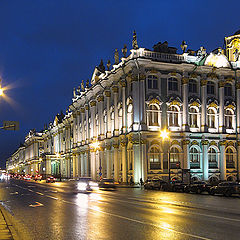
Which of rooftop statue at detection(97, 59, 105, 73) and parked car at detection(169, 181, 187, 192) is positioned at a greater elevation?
rooftop statue at detection(97, 59, 105, 73)

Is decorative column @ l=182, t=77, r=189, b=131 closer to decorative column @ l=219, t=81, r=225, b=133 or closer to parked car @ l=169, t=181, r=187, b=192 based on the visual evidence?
decorative column @ l=219, t=81, r=225, b=133

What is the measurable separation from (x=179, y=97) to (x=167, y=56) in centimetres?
619

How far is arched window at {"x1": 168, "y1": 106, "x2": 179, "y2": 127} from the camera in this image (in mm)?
53750

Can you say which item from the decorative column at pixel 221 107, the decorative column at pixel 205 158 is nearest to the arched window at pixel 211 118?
the decorative column at pixel 221 107

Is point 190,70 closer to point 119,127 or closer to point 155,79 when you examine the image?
point 155,79

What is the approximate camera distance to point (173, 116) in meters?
54.1

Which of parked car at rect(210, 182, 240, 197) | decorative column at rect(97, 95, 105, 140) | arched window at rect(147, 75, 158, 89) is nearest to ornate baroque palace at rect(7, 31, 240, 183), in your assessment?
arched window at rect(147, 75, 158, 89)

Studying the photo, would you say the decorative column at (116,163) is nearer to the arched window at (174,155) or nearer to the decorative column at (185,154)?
the arched window at (174,155)

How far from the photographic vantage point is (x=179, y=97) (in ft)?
179

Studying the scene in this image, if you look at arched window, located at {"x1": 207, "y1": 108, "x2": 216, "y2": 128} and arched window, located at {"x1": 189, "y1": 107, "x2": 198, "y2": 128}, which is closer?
arched window, located at {"x1": 189, "y1": 107, "x2": 198, "y2": 128}

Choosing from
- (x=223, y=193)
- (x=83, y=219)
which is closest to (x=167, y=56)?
(x=223, y=193)

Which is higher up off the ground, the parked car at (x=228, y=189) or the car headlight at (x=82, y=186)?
the parked car at (x=228, y=189)

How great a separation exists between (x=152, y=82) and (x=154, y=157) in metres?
10.6

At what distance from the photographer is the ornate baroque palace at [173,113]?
169 feet
